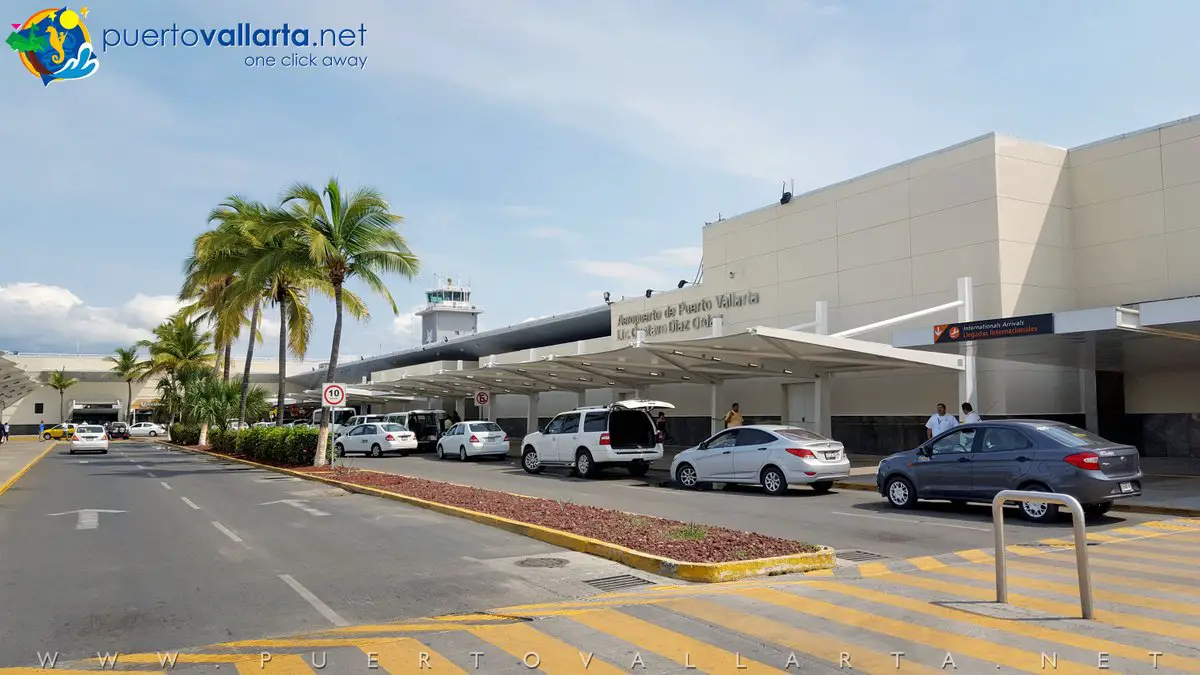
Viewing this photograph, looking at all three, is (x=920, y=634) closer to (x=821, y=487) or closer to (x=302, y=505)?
(x=821, y=487)

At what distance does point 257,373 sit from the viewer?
272ft

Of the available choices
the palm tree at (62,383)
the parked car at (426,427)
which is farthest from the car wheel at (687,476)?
the palm tree at (62,383)

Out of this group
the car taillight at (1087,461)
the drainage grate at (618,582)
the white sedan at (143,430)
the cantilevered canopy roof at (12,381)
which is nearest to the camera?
the drainage grate at (618,582)

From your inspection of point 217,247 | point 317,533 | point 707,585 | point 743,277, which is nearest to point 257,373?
point 217,247

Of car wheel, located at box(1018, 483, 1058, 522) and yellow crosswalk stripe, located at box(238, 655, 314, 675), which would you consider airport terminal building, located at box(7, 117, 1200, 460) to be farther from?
yellow crosswalk stripe, located at box(238, 655, 314, 675)

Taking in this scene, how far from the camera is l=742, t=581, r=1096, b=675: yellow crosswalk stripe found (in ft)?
18.8

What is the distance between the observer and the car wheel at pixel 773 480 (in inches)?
679

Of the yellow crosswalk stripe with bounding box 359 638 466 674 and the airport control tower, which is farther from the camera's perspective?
the airport control tower

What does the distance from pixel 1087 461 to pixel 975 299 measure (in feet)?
41.2

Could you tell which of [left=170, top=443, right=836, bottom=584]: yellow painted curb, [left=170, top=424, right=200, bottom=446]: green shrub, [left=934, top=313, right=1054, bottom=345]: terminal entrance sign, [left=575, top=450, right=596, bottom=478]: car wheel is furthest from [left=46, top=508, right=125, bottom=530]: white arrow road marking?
[left=170, top=424, right=200, bottom=446]: green shrub

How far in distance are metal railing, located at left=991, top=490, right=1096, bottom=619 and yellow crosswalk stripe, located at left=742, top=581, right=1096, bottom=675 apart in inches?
40.4

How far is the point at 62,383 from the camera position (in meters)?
77.4

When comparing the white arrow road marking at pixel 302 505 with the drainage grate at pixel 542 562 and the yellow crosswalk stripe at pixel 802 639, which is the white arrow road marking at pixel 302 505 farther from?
the yellow crosswalk stripe at pixel 802 639

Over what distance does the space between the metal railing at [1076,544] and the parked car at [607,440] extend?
48.1 feet
